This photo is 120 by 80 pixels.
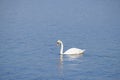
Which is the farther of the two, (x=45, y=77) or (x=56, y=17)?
(x=56, y=17)

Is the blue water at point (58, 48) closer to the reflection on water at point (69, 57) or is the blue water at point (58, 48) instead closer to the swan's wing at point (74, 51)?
the reflection on water at point (69, 57)

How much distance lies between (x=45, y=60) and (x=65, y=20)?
85.4 ft

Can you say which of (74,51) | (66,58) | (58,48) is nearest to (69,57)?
(66,58)

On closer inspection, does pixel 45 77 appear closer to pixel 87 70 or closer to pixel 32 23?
pixel 87 70

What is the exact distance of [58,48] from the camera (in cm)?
3859

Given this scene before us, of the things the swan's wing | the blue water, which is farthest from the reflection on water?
the swan's wing

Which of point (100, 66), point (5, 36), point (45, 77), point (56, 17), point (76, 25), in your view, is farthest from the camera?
point (56, 17)

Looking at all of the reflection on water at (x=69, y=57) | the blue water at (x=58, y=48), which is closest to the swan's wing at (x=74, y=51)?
the reflection on water at (x=69, y=57)

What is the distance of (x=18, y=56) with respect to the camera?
116ft

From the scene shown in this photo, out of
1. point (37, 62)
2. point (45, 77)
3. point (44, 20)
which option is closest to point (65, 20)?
point (44, 20)

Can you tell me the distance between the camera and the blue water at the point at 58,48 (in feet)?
100.0

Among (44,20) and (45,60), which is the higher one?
(44,20)

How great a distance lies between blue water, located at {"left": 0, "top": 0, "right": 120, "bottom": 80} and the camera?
3047cm

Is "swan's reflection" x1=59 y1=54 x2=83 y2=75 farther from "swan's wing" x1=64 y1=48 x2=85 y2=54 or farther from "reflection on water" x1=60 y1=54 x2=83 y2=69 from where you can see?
"swan's wing" x1=64 y1=48 x2=85 y2=54
